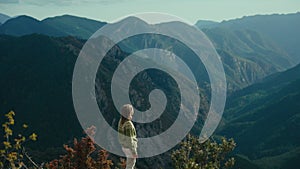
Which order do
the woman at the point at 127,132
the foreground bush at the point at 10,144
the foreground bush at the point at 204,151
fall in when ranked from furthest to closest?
the foreground bush at the point at 204,151, the woman at the point at 127,132, the foreground bush at the point at 10,144

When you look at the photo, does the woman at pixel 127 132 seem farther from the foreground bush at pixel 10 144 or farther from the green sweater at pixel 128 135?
the foreground bush at pixel 10 144

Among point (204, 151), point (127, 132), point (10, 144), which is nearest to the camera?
point (10, 144)

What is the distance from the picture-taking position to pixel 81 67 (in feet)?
546

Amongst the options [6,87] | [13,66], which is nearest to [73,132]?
[6,87]

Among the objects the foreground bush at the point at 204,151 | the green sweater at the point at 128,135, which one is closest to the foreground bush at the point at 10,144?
the green sweater at the point at 128,135

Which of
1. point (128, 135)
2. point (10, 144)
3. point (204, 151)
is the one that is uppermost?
point (128, 135)

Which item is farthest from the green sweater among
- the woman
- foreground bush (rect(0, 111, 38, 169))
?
foreground bush (rect(0, 111, 38, 169))

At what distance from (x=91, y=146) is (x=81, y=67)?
6038 inches

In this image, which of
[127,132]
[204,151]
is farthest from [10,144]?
[204,151]

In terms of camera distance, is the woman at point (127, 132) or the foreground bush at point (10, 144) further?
the woman at point (127, 132)

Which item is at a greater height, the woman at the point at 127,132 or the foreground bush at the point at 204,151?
the woman at the point at 127,132

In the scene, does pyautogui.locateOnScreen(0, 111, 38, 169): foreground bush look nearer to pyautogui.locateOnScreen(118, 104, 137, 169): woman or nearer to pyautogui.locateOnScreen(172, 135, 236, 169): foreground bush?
pyautogui.locateOnScreen(118, 104, 137, 169): woman

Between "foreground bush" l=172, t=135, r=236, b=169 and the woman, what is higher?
the woman

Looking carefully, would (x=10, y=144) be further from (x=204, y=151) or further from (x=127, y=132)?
(x=204, y=151)
